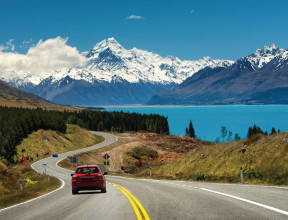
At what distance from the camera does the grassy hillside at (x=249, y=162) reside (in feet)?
82.7

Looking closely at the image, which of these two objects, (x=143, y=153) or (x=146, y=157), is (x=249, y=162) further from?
(x=143, y=153)

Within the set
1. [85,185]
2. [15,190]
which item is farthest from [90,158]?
[85,185]

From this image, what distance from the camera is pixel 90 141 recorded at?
410ft

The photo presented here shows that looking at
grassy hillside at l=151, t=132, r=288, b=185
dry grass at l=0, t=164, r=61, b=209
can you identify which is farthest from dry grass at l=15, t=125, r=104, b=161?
grassy hillside at l=151, t=132, r=288, b=185

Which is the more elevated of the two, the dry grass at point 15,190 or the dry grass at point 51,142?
the dry grass at point 51,142

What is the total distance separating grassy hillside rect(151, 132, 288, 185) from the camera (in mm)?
25203

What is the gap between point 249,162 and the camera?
30.6 meters

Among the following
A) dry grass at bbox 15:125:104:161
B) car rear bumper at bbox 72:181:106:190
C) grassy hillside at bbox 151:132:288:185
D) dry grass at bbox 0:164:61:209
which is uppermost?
dry grass at bbox 15:125:104:161

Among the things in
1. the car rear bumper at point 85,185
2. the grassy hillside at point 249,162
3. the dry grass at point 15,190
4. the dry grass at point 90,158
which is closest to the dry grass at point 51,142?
the dry grass at point 90,158

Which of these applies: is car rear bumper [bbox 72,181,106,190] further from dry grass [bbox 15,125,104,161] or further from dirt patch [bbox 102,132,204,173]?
dry grass [bbox 15,125,104,161]

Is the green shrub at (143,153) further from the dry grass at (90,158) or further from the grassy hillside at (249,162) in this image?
the grassy hillside at (249,162)

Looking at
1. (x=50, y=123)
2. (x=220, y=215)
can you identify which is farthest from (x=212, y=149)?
(x=50, y=123)

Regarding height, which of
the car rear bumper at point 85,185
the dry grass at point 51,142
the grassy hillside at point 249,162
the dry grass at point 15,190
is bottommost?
the dry grass at point 15,190

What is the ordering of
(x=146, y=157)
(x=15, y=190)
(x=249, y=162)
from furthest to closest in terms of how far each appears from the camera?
(x=146, y=157) → (x=249, y=162) → (x=15, y=190)
